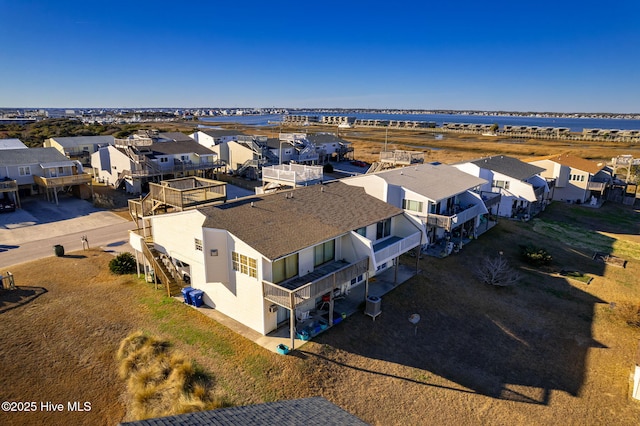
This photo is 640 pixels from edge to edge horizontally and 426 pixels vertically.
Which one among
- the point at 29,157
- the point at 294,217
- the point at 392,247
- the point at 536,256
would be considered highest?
the point at 29,157

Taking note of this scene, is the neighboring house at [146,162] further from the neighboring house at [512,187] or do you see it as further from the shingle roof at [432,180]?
the neighboring house at [512,187]

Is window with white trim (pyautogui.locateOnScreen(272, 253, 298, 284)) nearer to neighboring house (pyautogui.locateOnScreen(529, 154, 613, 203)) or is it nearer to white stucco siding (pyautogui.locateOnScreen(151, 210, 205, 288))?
white stucco siding (pyautogui.locateOnScreen(151, 210, 205, 288))

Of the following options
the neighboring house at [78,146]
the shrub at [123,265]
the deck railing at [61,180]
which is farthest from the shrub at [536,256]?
the neighboring house at [78,146]

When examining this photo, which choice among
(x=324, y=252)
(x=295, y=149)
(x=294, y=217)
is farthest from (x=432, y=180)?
(x=295, y=149)

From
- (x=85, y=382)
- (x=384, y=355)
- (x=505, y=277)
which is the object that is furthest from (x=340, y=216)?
(x=85, y=382)

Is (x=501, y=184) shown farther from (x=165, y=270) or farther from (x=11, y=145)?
(x=11, y=145)

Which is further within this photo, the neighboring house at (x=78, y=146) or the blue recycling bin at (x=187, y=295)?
the neighboring house at (x=78, y=146)

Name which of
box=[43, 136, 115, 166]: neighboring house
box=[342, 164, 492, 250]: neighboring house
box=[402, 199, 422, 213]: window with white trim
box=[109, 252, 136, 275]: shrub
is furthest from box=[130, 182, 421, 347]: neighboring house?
box=[43, 136, 115, 166]: neighboring house

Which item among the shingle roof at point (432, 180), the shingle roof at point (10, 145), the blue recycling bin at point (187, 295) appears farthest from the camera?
the shingle roof at point (10, 145)

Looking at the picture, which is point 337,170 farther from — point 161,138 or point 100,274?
point 100,274
